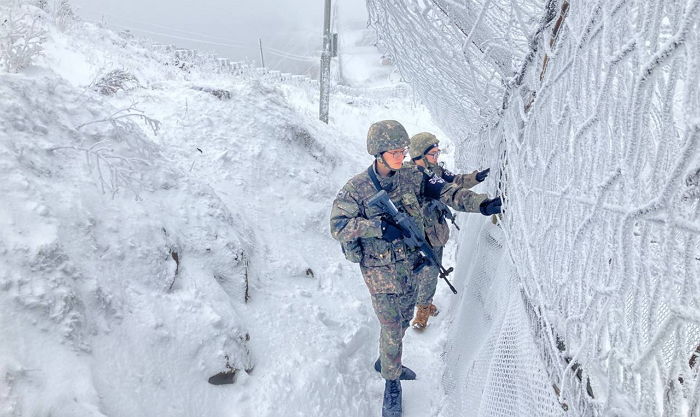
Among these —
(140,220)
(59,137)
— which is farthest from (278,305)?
(59,137)

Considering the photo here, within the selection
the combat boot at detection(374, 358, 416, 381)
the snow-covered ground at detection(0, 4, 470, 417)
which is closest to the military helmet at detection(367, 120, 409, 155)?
the snow-covered ground at detection(0, 4, 470, 417)

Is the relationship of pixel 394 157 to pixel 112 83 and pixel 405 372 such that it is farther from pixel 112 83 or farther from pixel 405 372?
pixel 112 83

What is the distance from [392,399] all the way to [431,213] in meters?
1.27

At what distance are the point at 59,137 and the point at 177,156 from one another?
1.75 m

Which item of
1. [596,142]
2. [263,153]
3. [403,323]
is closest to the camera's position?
[596,142]

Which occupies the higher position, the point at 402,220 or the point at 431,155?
the point at 431,155

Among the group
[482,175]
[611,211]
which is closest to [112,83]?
[482,175]

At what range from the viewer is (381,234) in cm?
220

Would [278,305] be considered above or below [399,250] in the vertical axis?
below

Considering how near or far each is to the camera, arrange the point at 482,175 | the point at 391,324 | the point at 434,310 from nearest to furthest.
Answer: the point at 391,324, the point at 482,175, the point at 434,310

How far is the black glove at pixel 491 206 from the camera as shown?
2.14 metres

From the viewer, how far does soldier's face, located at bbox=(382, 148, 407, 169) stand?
Result: 7.21 ft

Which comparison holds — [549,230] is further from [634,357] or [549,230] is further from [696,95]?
[696,95]

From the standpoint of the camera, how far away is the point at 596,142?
0.97 m
